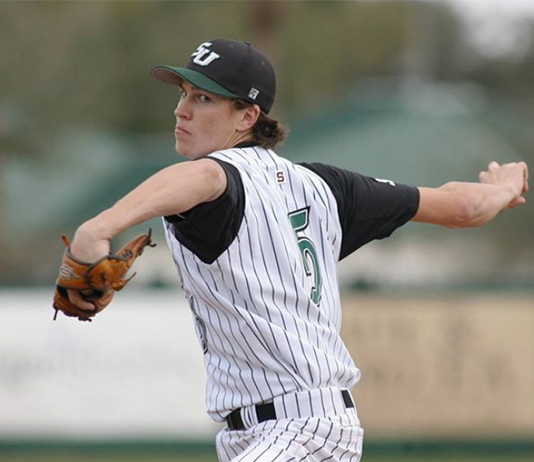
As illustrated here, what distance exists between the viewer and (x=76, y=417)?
12781 mm

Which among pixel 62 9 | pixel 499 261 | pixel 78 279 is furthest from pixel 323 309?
pixel 62 9

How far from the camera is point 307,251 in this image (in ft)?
15.9

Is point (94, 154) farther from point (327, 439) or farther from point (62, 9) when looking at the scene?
point (327, 439)

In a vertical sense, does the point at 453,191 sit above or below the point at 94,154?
below

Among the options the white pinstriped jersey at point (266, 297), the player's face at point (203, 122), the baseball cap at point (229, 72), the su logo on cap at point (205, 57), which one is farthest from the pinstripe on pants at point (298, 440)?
the su logo on cap at point (205, 57)

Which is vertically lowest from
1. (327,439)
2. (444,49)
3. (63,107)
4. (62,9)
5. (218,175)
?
(327,439)

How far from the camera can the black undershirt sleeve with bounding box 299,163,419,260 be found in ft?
16.6

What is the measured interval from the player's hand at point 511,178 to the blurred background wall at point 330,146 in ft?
24.2

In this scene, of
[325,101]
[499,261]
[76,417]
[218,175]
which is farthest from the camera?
[325,101]

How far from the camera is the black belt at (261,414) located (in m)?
4.73

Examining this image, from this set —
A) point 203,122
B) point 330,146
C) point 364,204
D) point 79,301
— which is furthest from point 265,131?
point 330,146

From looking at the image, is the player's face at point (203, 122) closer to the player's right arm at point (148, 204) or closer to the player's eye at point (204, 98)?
the player's eye at point (204, 98)

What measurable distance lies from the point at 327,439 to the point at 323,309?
1.50ft

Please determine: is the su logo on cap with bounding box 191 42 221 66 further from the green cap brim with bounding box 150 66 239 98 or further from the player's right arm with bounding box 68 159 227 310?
the player's right arm with bounding box 68 159 227 310
